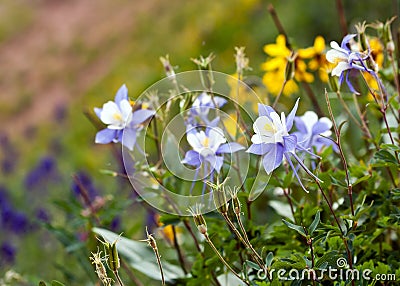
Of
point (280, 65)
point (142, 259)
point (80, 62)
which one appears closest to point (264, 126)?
point (142, 259)

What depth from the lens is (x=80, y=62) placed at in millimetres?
5129

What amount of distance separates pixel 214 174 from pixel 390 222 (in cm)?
19

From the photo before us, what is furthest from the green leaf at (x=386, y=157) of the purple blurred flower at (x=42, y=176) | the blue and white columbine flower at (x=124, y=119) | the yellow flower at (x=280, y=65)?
the purple blurred flower at (x=42, y=176)

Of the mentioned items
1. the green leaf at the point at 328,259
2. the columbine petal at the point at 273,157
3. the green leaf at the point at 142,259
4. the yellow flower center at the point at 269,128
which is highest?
the yellow flower center at the point at 269,128

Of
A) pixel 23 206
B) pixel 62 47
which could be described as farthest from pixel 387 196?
pixel 62 47

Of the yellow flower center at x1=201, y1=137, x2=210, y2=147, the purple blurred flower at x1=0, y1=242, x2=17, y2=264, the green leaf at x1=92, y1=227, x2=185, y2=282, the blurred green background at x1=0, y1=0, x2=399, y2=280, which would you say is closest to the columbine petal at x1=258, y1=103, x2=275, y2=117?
the yellow flower center at x1=201, y1=137, x2=210, y2=147

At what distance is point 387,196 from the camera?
700 millimetres

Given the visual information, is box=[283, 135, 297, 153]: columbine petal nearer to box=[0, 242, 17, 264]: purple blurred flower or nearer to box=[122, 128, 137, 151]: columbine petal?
box=[122, 128, 137, 151]: columbine petal

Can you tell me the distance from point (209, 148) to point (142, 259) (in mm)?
248

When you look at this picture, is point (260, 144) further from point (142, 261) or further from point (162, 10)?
point (162, 10)

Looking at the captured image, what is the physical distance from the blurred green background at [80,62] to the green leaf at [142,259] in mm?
364

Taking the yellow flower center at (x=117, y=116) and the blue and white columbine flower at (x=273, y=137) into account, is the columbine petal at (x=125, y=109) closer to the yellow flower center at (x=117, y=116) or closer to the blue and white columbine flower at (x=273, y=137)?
the yellow flower center at (x=117, y=116)

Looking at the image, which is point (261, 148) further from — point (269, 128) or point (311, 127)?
point (311, 127)

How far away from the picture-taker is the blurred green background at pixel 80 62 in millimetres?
2404
